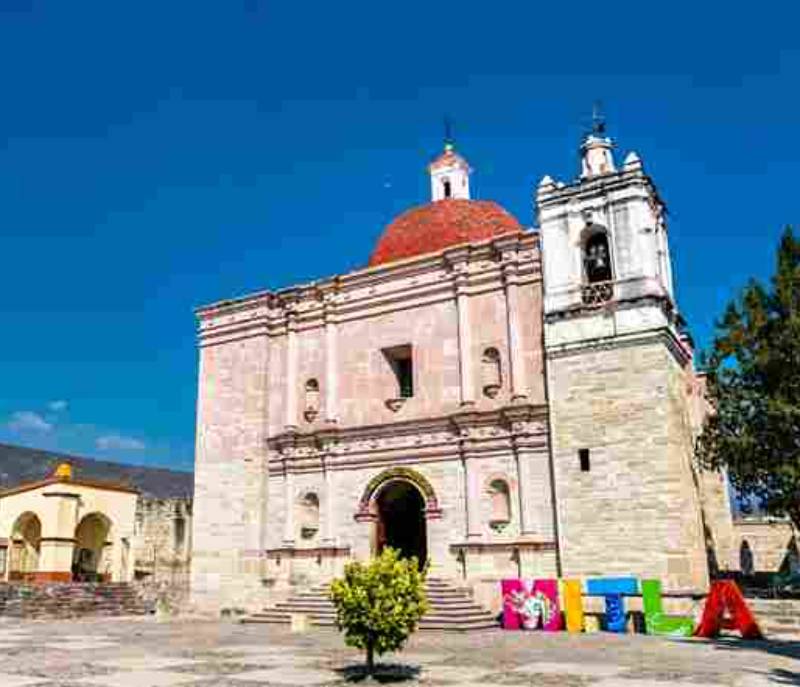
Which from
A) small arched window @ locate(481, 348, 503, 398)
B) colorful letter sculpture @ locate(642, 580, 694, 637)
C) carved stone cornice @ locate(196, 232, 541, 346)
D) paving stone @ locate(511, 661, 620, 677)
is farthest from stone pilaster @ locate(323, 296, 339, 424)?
paving stone @ locate(511, 661, 620, 677)

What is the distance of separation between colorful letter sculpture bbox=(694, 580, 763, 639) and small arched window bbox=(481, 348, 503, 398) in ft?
23.3

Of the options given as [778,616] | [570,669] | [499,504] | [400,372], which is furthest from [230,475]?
[778,616]

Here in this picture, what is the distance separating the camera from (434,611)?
18469 mm

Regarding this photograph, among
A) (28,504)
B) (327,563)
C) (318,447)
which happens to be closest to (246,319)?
(318,447)

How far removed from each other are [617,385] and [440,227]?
9.72 metres

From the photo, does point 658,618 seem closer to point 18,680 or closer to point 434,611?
point 434,611

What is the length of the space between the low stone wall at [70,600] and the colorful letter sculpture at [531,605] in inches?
548

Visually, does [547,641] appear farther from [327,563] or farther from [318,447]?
[318,447]

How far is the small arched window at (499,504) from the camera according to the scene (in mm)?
19484

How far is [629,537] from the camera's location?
57.5 feet

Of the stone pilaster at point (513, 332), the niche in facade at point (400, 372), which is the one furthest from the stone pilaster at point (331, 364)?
the stone pilaster at point (513, 332)

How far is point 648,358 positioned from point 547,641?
22.2ft

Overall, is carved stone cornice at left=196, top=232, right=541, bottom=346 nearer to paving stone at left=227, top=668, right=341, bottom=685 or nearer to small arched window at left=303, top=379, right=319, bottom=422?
small arched window at left=303, top=379, right=319, bottom=422

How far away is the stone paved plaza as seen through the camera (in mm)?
10281
